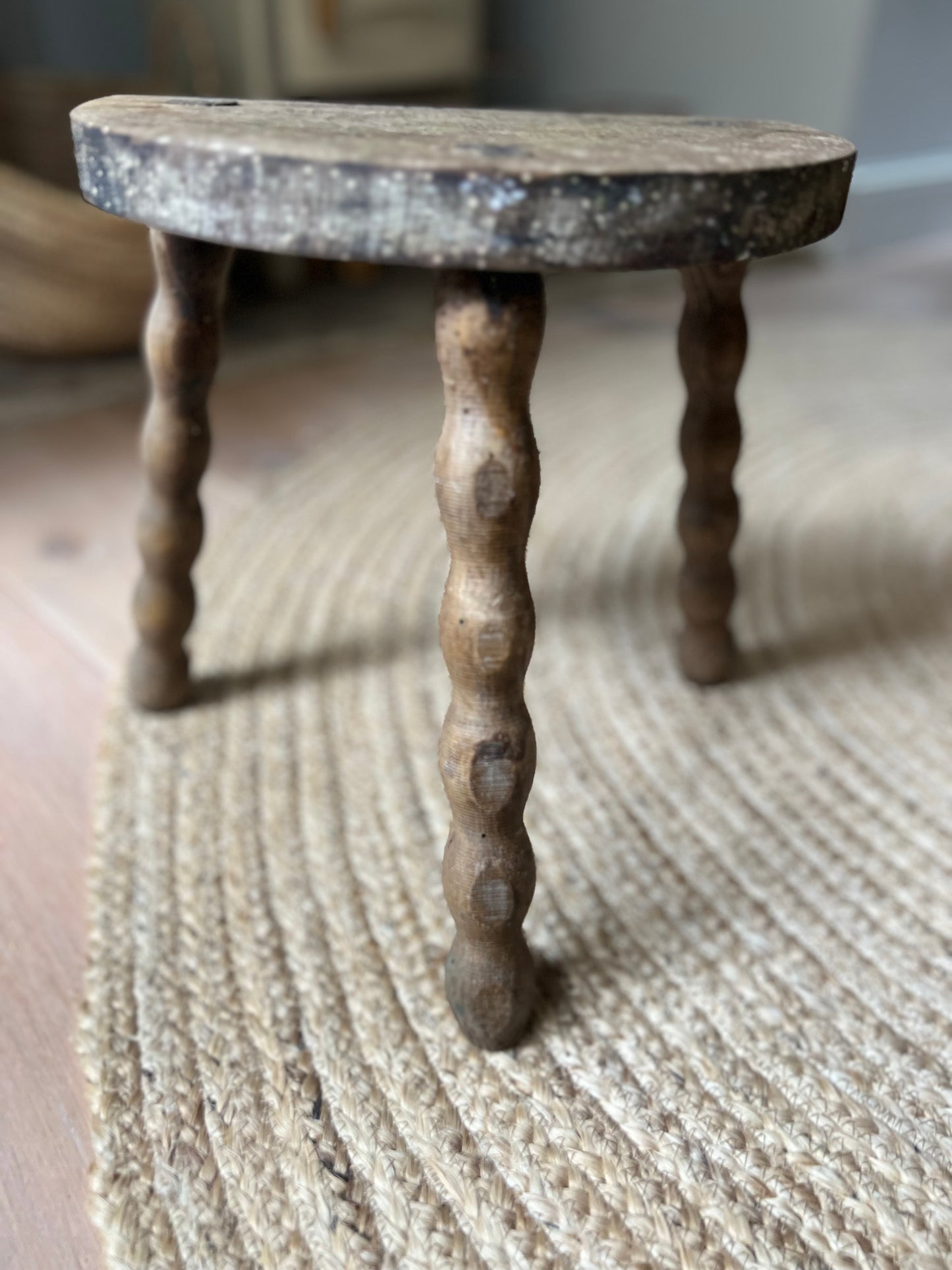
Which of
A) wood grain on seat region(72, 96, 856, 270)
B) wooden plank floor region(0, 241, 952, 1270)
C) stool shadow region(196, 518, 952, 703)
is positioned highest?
wood grain on seat region(72, 96, 856, 270)

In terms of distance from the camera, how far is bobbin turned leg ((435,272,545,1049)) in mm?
422

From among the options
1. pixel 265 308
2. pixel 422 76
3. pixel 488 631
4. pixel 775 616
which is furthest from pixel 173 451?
pixel 422 76

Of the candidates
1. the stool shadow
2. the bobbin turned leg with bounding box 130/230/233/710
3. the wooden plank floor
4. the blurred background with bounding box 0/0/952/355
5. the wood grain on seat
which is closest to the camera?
the wood grain on seat

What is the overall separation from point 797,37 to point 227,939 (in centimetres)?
212

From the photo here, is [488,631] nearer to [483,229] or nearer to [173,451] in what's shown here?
[483,229]

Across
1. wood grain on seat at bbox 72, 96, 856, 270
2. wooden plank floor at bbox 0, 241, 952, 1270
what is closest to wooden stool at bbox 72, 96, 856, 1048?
wood grain on seat at bbox 72, 96, 856, 270

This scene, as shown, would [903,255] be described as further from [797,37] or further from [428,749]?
[428,749]

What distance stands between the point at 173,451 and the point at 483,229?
336mm

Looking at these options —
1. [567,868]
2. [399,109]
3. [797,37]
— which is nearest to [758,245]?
[399,109]

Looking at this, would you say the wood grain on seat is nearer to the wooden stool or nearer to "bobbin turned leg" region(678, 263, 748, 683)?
the wooden stool

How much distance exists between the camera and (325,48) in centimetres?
172

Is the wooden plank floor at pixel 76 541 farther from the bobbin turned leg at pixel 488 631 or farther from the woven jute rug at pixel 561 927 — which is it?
the bobbin turned leg at pixel 488 631

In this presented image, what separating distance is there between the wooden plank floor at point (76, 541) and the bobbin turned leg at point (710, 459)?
0.44 metres

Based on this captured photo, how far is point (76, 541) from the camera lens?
1.02 metres
